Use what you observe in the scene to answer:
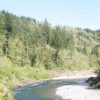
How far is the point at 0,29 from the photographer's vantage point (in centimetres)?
13775

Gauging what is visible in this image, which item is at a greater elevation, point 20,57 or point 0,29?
point 0,29

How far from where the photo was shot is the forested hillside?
134 metres

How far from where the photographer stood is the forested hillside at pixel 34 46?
13450 centimetres

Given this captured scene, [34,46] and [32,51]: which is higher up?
[34,46]

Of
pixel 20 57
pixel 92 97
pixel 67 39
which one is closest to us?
pixel 92 97

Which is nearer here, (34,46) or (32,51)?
(32,51)

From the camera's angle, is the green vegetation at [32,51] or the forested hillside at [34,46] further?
the forested hillside at [34,46]

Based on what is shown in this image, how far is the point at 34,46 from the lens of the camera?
156 meters

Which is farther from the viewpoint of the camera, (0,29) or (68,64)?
(68,64)

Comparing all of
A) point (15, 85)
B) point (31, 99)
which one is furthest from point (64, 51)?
point (31, 99)

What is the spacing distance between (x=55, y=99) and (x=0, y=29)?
246 feet

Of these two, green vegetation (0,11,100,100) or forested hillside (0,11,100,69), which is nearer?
green vegetation (0,11,100,100)

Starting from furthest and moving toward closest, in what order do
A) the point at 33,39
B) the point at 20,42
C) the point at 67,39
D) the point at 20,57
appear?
1. the point at 67,39
2. the point at 33,39
3. the point at 20,42
4. the point at 20,57

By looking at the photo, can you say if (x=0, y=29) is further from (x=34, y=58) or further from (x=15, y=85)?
(x=15, y=85)
